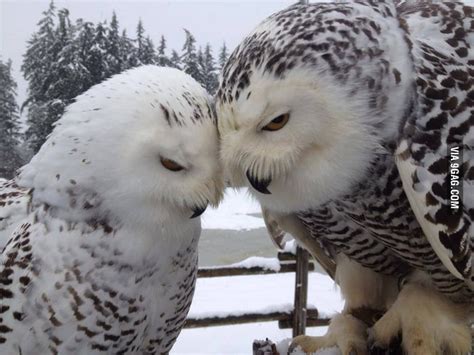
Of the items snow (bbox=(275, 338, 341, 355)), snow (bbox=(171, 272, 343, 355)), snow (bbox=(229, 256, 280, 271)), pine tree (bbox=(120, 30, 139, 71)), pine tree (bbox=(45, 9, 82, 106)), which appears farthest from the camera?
pine tree (bbox=(120, 30, 139, 71))

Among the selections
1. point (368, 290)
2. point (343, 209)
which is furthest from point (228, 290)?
point (343, 209)

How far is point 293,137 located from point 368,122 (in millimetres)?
179

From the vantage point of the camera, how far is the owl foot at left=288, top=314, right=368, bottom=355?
1.39 m

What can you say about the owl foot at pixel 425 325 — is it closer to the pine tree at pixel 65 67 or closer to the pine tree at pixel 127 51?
the pine tree at pixel 65 67

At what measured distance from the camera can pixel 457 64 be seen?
1.09 m

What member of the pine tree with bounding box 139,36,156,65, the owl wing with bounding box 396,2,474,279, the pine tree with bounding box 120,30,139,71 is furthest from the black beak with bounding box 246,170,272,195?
the pine tree with bounding box 139,36,156,65

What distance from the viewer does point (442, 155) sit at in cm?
104

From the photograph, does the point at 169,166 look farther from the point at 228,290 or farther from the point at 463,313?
the point at 228,290

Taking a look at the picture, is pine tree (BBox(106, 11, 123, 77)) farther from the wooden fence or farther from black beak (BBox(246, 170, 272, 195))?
black beak (BBox(246, 170, 272, 195))

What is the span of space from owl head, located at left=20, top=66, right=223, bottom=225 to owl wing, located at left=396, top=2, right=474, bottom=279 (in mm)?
406

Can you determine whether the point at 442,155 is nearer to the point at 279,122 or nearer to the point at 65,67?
the point at 279,122

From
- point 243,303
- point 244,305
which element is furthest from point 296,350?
point 243,303

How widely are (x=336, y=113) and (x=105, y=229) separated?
54 centimetres

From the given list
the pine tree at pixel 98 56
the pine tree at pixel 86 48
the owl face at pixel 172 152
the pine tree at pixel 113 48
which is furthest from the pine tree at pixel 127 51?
the owl face at pixel 172 152
